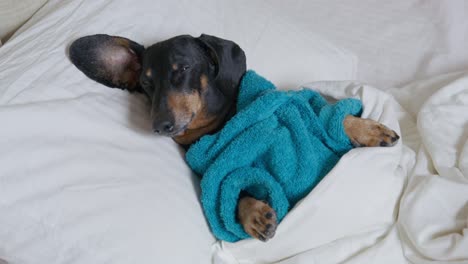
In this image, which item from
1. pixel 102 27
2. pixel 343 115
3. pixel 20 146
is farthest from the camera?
pixel 102 27

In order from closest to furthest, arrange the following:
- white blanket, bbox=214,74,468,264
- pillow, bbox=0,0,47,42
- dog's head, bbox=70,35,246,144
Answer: white blanket, bbox=214,74,468,264
dog's head, bbox=70,35,246,144
pillow, bbox=0,0,47,42

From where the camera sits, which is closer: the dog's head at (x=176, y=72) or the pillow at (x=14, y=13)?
the dog's head at (x=176, y=72)

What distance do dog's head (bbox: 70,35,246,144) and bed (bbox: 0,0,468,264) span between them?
0.05m

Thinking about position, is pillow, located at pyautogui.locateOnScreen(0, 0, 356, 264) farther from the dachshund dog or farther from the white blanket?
the white blanket

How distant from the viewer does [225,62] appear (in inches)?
45.8

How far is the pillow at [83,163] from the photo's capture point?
860mm

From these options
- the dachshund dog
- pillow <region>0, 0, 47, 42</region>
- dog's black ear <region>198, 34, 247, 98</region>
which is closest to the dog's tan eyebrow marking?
the dachshund dog

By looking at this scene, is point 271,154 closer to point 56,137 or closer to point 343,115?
point 343,115

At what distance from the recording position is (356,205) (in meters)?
1.03

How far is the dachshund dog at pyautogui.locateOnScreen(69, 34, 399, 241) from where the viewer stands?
1.09 meters

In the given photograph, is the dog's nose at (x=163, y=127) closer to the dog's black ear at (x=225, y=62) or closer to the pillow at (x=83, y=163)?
the pillow at (x=83, y=163)

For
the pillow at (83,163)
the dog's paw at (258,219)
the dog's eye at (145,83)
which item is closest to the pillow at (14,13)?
the pillow at (83,163)

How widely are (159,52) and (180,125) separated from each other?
0.21 metres

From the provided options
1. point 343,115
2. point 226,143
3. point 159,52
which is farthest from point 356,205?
point 159,52
